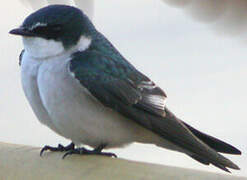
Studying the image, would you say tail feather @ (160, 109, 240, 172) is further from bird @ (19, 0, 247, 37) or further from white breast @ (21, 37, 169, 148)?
bird @ (19, 0, 247, 37)

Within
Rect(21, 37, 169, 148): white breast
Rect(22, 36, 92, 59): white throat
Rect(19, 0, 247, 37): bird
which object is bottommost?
Rect(21, 37, 169, 148): white breast

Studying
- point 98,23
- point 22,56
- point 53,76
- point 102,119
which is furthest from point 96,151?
point 98,23

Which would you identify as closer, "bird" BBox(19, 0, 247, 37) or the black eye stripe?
"bird" BBox(19, 0, 247, 37)

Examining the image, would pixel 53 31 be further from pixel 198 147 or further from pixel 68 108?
pixel 198 147

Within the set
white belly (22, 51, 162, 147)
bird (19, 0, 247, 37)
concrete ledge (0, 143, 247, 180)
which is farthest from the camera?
white belly (22, 51, 162, 147)

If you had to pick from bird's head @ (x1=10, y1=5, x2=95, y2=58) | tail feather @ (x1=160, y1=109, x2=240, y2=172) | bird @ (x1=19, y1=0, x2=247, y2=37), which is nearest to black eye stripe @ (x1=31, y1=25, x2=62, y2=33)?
bird's head @ (x1=10, y1=5, x2=95, y2=58)

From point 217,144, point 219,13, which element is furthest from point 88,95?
point 219,13

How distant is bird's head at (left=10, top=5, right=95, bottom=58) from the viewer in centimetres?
116

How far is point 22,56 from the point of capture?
1.24 metres

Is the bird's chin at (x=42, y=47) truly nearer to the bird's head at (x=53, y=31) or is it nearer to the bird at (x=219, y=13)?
the bird's head at (x=53, y=31)

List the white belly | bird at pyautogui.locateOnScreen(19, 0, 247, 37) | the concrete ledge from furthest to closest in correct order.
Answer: the white belly
the concrete ledge
bird at pyautogui.locateOnScreen(19, 0, 247, 37)

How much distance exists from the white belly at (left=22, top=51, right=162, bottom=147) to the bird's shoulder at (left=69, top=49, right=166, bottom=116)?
0.02 metres

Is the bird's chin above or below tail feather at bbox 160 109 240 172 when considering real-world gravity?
above

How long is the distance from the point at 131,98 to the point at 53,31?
217 mm
